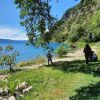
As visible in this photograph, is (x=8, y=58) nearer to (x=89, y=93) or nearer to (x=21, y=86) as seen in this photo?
(x=21, y=86)

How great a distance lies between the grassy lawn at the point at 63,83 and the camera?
21.6 metres

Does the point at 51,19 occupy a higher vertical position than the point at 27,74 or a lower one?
higher

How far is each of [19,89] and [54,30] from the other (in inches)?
451

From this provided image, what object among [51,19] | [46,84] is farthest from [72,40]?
[46,84]

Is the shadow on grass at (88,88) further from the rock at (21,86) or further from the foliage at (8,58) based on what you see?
the foliage at (8,58)

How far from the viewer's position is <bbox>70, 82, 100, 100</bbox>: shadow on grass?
67.4 ft

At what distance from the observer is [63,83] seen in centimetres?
2469

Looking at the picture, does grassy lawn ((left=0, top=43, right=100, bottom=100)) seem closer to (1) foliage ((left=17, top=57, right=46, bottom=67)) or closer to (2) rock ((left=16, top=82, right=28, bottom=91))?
(2) rock ((left=16, top=82, right=28, bottom=91))

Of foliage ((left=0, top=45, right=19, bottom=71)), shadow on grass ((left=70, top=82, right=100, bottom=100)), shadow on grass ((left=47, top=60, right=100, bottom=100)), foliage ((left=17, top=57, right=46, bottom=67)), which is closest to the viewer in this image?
shadow on grass ((left=70, top=82, right=100, bottom=100))

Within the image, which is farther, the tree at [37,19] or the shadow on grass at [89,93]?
the tree at [37,19]

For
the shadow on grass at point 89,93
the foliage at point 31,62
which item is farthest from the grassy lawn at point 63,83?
the foliage at point 31,62

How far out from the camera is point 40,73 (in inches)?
1126

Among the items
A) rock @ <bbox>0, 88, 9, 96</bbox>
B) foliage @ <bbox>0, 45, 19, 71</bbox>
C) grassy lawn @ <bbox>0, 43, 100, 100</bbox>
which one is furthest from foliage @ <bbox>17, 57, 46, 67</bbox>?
rock @ <bbox>0, 88, 9, 96</bbox>

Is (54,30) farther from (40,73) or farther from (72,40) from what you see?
(72,40)
